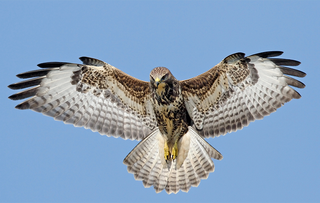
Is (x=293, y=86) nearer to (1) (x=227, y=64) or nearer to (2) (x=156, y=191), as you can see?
(1) (x=227, y=64)

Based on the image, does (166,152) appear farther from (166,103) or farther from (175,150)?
(166,103)

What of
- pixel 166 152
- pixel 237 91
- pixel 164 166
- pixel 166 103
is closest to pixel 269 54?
pixel 237 91

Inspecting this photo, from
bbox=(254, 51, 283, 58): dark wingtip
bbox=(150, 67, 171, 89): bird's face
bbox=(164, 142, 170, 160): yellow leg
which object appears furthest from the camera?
bbox=(164, 142, 170, 160): yellow leg

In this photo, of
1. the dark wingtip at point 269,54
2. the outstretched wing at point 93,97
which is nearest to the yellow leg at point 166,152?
the outstretched wing at point 93,97

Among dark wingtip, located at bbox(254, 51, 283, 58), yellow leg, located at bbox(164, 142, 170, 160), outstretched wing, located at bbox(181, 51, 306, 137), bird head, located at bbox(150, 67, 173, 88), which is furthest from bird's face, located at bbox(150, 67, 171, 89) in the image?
dark wingtip, located at bbox(254, 51, 283, 58)

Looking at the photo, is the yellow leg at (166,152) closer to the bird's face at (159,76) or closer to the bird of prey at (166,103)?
the bird of prey at (166,103)

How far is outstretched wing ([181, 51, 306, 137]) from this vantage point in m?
9.91

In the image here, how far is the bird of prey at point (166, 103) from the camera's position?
1001 cm

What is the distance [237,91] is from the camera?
33.8 feet

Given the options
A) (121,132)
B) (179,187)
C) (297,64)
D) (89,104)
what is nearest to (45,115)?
(89,104)

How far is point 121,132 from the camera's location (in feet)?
35.3

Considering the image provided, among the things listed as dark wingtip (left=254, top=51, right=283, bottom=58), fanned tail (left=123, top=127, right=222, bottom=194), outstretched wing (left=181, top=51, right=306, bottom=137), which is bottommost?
fanned tail (left=123, top=127, right=222, bottom=194)

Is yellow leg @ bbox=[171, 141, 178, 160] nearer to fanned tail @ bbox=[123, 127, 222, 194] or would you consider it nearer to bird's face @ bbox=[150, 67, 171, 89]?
fanned tail @ bbox=[123, 127, 222, 194]

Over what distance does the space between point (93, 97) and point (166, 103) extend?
5.15ft
